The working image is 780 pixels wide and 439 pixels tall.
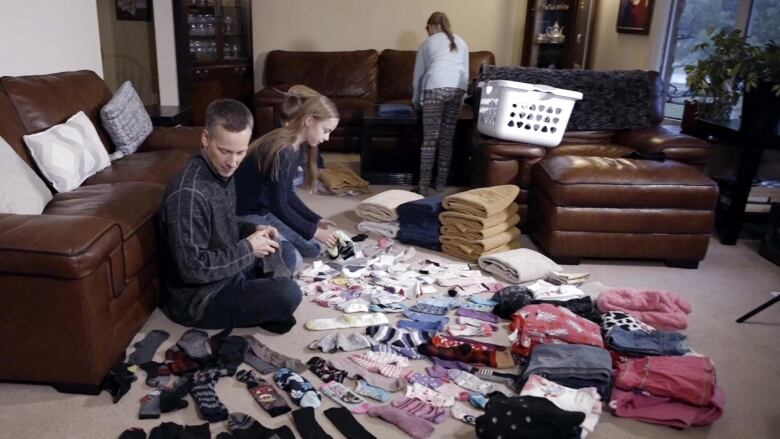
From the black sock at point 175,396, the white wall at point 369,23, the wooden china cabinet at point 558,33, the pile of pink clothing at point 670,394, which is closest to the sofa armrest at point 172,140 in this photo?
the black sock at point 175,396

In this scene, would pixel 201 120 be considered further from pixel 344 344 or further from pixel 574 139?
pixel 344 344

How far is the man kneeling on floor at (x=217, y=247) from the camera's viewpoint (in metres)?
2.34

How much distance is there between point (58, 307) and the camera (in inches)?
79.3

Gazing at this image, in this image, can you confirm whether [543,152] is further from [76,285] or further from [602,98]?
[76,285]

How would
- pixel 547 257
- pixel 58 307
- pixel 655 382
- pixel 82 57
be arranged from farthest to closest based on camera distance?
pixel 82 57
pixel 547 257
pixel 655 382
pixel 58 307

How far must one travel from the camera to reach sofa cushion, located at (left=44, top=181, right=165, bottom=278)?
237 cm

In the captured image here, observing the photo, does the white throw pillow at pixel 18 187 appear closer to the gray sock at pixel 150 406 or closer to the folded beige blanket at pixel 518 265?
the gray sock at pixel 150 406

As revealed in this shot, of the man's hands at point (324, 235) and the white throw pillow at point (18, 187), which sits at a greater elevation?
the white throw pillow at point (18, 187)

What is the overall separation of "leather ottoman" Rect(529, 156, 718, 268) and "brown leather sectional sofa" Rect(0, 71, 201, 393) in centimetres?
211

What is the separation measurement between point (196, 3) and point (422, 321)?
439 centimetres

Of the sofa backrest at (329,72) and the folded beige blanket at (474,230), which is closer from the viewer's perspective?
the folded beige blanket at (474,230)

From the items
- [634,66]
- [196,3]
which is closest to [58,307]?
[196,3]

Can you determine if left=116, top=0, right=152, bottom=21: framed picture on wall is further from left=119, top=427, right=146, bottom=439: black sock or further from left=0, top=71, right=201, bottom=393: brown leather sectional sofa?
left=119, top=427, right=146, bottom=439: black sock

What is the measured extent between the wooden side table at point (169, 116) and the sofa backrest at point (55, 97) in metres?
0.42
